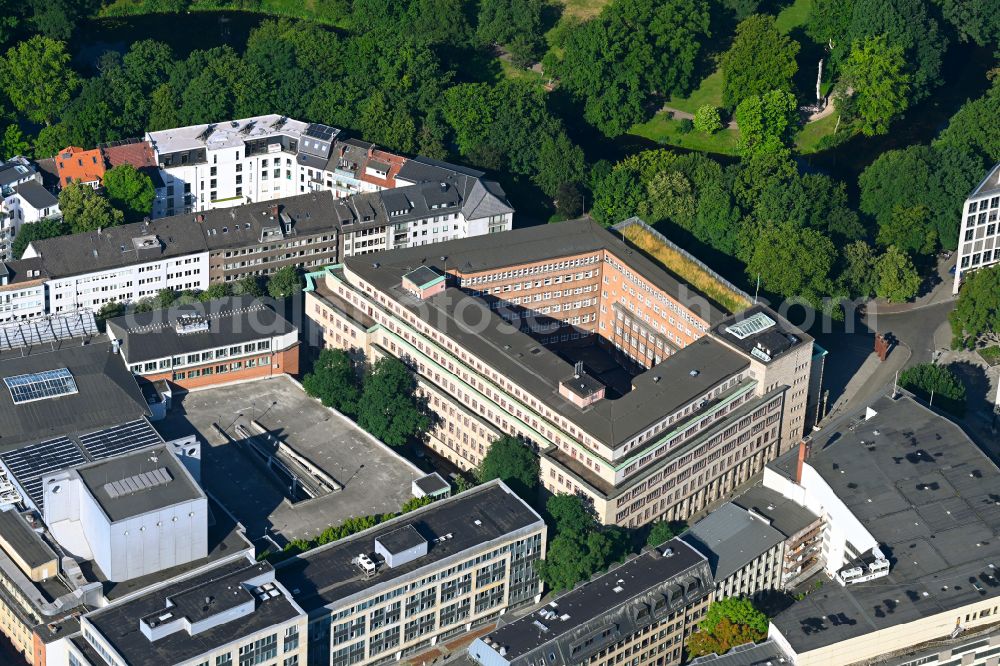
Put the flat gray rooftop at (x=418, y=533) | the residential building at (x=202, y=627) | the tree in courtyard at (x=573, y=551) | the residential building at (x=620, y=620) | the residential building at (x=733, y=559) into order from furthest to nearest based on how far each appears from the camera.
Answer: the tree in courtyard at (x=573, y=551)
the residential building at (x=733, y=559)
the flat gray rooftop at (x=418, y=533)
the residential building at (x=620, y=620)
the residential building at (x=202, y=627)

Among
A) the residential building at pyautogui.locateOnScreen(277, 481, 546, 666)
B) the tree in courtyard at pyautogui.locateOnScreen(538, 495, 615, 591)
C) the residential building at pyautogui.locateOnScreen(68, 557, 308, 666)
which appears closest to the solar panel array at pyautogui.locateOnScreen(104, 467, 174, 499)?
the residential building at pyautogui.locateOnScreen(68, 557, 308, 666)

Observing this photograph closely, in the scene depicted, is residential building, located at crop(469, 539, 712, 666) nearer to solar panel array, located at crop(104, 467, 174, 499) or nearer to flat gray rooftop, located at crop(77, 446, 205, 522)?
flat gray rooftop, located at crop(77, 446, 205, 522)

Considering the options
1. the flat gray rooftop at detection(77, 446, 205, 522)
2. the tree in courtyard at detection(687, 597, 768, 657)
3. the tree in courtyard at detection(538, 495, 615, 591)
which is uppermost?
the flat gray rooftop at detection(77, 446, 205, 522)

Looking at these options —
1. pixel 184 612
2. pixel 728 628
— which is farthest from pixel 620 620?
pixel 184 612

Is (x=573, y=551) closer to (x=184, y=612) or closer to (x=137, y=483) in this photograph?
(x=184, y=612)

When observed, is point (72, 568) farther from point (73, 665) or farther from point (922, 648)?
point (922, 648)

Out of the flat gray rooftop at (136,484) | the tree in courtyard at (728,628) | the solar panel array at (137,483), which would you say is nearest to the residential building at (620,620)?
the tree in courtyard at (728,628)

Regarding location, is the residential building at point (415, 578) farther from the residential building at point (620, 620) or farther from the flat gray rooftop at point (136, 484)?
the flat gray rooftop at point (136, 484)
